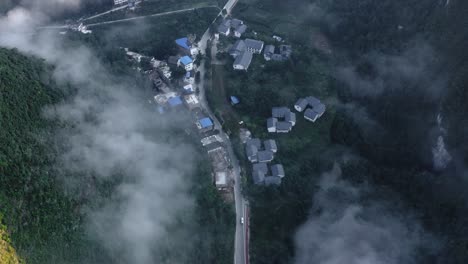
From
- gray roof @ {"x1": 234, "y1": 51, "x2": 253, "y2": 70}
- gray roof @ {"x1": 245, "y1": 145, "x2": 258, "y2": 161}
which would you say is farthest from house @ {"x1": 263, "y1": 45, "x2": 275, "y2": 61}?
gray roof @ {"x1": 245, "y1": 145, "x2": 258, "y2": 161}

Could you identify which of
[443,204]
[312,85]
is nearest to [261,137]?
[312,85]

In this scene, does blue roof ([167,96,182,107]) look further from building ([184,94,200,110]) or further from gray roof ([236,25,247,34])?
gray roof ([236,25,247,34])

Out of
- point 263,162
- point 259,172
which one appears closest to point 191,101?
point 263,162

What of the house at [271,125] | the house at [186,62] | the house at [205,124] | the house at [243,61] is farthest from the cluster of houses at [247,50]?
the house at [205,124]

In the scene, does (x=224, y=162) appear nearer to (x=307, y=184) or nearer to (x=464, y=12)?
(x=307, y=184)

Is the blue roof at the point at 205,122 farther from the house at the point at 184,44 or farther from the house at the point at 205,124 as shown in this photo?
the house at the point at 184,44

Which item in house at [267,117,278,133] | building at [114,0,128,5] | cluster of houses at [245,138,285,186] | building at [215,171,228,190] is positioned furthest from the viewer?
building at [114,0,128,5]
